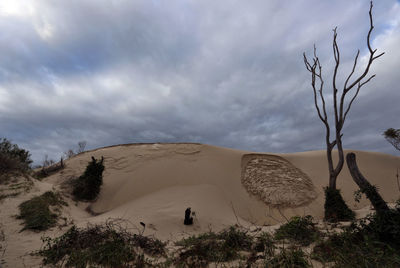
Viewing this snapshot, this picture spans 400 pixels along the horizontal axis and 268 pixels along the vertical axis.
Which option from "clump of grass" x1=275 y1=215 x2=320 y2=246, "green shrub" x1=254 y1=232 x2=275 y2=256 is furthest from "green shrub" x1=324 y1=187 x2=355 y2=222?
"green shrub" x1=254 y1=232 x2=275 y2=256

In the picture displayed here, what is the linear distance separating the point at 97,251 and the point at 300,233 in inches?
144

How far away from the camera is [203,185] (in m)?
10.4

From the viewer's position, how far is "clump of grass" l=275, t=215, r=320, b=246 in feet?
11.8

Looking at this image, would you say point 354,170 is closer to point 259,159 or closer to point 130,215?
point 130,215

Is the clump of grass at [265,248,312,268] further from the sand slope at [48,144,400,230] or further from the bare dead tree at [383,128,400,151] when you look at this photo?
the bare dead tree at [383,128,400,151]

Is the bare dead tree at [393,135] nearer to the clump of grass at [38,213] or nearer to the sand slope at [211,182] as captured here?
the sand slope at [211,182]

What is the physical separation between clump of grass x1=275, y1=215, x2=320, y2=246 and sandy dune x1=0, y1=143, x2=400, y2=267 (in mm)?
2811

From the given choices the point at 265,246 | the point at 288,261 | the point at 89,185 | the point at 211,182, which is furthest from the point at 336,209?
the point at 89,185

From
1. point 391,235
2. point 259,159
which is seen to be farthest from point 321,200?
point 391,235

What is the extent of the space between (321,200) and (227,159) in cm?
528

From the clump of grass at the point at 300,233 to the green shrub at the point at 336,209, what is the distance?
2.67 m

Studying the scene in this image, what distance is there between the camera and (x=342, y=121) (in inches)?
314

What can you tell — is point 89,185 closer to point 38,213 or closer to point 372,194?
point 38,213

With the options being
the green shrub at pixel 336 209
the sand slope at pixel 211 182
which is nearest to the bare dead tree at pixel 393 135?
the sand slope at pixel 211 182
